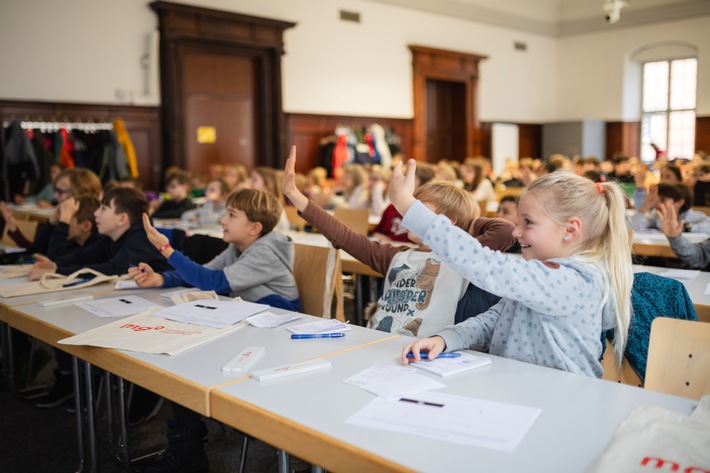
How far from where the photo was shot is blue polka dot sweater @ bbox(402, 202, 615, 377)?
1.68 metres

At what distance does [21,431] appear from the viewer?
3379mm

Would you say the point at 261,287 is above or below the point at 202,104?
below

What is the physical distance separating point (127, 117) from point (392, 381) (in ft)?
29.1

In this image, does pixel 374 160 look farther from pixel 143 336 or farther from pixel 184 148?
pixel 143 336

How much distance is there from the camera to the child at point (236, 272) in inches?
106

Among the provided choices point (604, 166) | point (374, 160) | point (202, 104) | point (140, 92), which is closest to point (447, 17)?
point (374, 160)

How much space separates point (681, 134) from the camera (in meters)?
15.5

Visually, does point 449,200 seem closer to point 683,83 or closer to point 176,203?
point 176,203

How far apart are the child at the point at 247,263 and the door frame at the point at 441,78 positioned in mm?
10660

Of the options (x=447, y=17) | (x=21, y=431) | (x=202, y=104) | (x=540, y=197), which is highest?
(x=447, y=17)

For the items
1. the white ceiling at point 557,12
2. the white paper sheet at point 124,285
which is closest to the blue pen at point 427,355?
the white paper sheet at point 124,285

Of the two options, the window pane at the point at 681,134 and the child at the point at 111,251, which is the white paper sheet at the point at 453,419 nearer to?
the child at the point at 111,251

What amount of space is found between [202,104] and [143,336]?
8.95 metres

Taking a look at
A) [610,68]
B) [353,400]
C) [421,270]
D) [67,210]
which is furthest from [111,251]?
[610,68]
